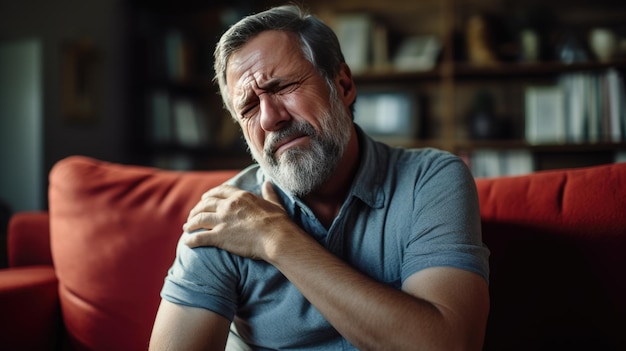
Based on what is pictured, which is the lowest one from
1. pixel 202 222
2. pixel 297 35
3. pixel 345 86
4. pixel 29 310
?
pixel 29 310

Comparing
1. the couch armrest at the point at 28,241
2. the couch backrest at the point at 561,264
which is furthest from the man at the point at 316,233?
the couch armrest at the point at 28,241

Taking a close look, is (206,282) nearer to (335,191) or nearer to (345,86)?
(335,191)

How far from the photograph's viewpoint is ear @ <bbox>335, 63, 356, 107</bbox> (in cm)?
121

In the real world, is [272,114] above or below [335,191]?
above

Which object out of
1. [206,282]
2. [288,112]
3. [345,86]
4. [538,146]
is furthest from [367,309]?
[538,146]

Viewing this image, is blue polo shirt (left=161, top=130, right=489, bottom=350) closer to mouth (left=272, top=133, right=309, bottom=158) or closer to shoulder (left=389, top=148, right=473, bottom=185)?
shoulder (left=389, top=148, right=473, bottom=185)

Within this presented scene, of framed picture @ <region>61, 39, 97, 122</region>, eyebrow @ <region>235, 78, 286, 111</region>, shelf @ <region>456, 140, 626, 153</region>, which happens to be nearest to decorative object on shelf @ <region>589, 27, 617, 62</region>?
shelf @ <region>456, 140, 626, 153</region>

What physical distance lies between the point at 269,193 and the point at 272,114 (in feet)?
0.57

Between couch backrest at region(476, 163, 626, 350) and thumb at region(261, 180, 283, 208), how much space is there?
1.48ft

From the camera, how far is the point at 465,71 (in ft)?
9.32

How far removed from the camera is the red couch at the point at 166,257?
1.11 m

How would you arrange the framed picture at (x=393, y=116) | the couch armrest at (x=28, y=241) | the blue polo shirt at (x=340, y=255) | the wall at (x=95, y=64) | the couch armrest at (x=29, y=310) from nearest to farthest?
the blue polo shirt at (x=340, y=255) → the couch armrest at (x=29, y=310) → the couch armrest at (x=28, y=241) → the wall at (x=95, y=64) → the framed picture at (x=393, y=116)

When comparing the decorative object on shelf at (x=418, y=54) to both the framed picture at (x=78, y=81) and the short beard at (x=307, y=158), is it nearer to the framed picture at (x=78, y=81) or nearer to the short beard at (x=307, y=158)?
the framed picture at (x=78, y=81)

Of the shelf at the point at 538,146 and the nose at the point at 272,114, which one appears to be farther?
the shelf at the point at 538,146
